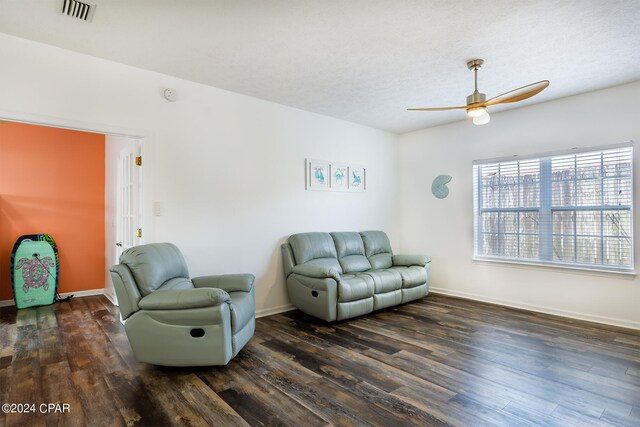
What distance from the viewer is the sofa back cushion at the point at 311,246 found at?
13.7ft

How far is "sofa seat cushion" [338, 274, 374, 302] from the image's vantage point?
370cm

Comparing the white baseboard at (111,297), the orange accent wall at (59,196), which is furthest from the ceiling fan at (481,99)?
the orange accent wall at (59,196)

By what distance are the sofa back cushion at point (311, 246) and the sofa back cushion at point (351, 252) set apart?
12 centimetres

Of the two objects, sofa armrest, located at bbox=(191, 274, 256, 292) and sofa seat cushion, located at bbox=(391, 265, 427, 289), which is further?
sofa seat cushion, located at bbox=(391, 265, 427, 289)

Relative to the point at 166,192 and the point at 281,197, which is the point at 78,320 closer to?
the point at 166,192

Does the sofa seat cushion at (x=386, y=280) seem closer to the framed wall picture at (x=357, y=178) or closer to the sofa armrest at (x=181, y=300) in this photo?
the framed wall picture at (x=357, y=178)

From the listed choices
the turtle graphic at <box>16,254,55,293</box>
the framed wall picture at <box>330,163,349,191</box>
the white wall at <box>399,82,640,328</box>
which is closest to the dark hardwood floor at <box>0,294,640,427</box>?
the white wall at <box>399,82,640,328</box>

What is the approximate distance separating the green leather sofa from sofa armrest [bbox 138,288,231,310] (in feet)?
4.83

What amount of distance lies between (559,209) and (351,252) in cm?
257

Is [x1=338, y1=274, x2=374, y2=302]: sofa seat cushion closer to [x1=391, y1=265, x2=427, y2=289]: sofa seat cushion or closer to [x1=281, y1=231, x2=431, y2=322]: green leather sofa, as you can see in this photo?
[x1=281, y1=231, x2=431, y2=322]: green leather sofa

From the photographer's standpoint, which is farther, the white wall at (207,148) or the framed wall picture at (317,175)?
the framed wall picture at (317,175)

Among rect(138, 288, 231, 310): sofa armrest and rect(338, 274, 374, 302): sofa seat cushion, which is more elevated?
rect(138, 288, 231, 310): sofa armrest

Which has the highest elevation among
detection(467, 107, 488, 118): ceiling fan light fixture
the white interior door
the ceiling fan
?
the ceiling fan

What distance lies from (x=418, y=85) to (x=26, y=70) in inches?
138
